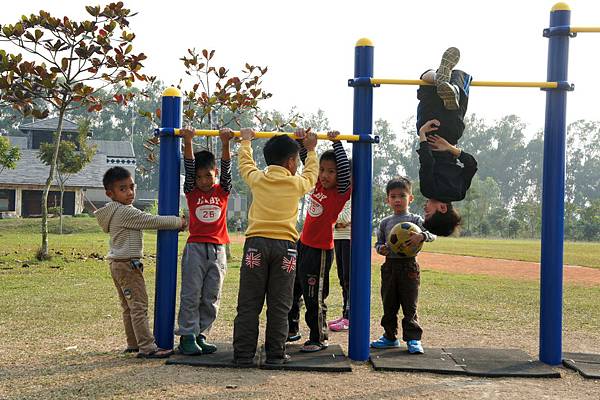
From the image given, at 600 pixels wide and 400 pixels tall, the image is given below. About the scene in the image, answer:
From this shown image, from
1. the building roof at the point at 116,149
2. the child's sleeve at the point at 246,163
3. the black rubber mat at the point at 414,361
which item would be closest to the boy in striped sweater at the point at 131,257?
the child's sleeve at the point at 246,163

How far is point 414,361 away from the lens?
5277mm

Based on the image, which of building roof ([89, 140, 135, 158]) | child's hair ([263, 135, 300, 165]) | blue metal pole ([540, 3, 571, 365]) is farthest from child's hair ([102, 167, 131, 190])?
building roof ([89, 140, 135, 158])

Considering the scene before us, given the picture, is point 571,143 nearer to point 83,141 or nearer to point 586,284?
point 83,141

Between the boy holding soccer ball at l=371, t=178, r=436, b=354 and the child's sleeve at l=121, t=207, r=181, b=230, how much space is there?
5.56 ft

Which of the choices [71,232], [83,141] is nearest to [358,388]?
[71,232]

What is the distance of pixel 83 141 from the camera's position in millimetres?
30578

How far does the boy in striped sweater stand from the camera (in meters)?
5.31

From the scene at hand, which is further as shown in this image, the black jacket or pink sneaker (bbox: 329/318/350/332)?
pink sneaker (bbox: 329/318/350/332)

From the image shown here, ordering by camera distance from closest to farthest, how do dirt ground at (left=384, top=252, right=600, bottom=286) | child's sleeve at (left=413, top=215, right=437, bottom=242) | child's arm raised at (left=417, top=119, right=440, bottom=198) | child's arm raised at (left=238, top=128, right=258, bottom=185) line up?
child's arm raised at (left=238, top=128, right=258, bottom=185) → child's arm raised at (left=417, top=119, right=440, bottom=198) → child's sleeve at (left=413, top=215, right=437, bottom=242) → dirt ground at (left=384, top=252, right=600, bottom=286)

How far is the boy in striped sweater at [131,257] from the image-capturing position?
5.31m

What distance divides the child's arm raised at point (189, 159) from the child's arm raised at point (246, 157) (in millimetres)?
384

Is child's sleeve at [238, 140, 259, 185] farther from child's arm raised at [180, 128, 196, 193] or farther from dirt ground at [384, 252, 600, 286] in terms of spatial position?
dirt ground at [384, 252, 600, 286]

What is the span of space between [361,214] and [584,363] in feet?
6.63

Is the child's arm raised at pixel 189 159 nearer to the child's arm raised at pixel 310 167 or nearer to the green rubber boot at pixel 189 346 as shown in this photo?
the child's arm raised at pixel 310 167
